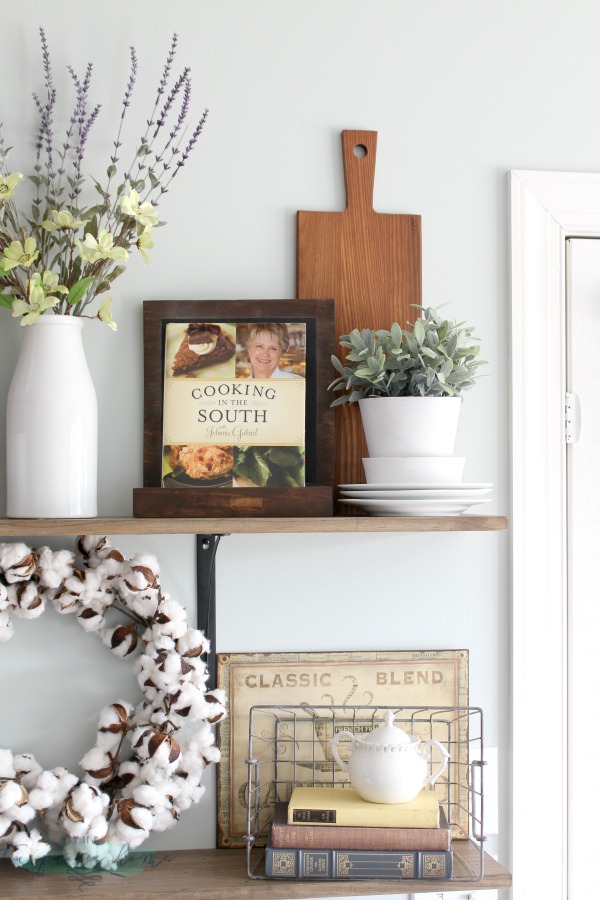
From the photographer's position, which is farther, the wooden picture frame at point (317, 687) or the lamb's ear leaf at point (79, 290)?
the wooden picture frame at point (317, 687)

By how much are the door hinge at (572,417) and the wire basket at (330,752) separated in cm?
44

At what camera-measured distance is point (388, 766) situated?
1188 millimetres

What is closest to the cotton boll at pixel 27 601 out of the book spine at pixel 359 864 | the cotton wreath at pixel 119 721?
the cotton wreath at pixel 119 721

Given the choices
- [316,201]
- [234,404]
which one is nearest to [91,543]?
[234,404]

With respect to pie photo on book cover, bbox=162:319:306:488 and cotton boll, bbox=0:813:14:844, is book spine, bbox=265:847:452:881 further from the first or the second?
pie photo on book cover, bbox=162:319:306:488

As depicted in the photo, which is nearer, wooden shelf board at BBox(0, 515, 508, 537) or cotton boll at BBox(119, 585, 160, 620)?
wooden shelf board at BBox(0, 515, 508, 537)

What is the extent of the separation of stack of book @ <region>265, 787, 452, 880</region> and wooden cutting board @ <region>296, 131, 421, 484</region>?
0.46 m

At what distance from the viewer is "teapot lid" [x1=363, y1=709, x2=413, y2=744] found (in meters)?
1.19

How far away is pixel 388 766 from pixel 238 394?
0.54m

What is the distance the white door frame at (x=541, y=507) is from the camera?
1366 millimetres

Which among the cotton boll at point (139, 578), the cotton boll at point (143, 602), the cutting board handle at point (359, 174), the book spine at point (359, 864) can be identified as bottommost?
the book spine at point (359, 864)

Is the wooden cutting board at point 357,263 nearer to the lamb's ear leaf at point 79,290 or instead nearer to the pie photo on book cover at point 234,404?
the pie photo on book cover at point 234,404

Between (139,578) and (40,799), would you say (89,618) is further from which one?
(40,799)

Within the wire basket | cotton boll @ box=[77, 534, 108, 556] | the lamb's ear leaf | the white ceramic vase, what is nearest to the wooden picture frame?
the wire basket
